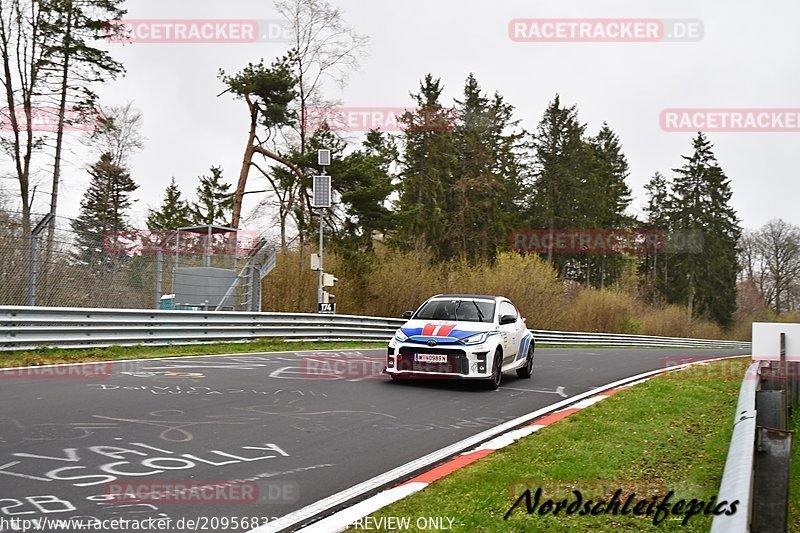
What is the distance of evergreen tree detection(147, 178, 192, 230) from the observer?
66.7m

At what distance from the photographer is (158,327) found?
1738cm

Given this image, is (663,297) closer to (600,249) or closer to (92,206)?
(600,249)

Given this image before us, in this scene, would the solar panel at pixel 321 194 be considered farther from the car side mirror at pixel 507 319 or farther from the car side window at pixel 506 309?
the car side mirror at pixel 507 319

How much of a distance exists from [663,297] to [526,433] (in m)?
70.1

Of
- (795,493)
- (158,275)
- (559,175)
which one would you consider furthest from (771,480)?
(559,175)

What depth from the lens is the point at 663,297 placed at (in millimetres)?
74438

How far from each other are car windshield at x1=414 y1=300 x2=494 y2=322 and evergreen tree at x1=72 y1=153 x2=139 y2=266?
733 cm

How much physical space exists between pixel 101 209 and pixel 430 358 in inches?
2146

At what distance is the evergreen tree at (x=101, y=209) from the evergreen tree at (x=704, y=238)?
49.8m

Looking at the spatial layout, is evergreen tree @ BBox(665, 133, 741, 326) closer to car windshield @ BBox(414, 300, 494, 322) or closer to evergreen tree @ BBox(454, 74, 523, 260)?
evergreen tree @ BBox(454, 74, 523, 260)

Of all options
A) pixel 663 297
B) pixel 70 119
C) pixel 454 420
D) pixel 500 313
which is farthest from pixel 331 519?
pixel 663 297

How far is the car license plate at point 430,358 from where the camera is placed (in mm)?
12250

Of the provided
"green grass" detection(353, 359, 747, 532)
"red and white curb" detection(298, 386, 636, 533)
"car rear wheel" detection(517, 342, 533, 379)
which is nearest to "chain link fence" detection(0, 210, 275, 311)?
"car rear wheel" detection(517, 342, 533, 379)

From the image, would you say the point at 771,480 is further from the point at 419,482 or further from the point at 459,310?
the point at 459,310
